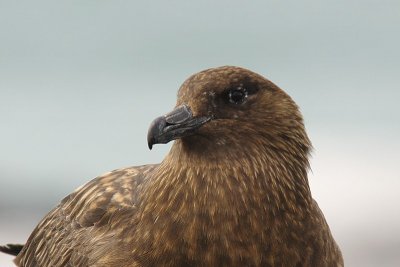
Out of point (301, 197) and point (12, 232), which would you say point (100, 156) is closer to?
point (12, 232)

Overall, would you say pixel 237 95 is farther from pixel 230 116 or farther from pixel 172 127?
pixel 172 127

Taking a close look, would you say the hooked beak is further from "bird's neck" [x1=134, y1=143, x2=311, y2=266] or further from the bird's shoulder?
the bird's shoulder

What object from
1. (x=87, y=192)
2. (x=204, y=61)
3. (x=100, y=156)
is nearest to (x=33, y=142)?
(x=100, y=156)

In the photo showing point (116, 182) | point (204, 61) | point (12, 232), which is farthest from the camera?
point (204, 61)

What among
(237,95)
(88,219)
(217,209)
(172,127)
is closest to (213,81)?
(237,95)

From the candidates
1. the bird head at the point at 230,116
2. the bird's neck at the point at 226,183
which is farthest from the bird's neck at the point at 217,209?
the bird head at the point at 230,116

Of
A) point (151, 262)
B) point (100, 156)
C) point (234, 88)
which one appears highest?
point (234, 88)

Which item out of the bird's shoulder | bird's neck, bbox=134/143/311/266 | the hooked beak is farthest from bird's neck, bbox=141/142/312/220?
the bird's shoulder
